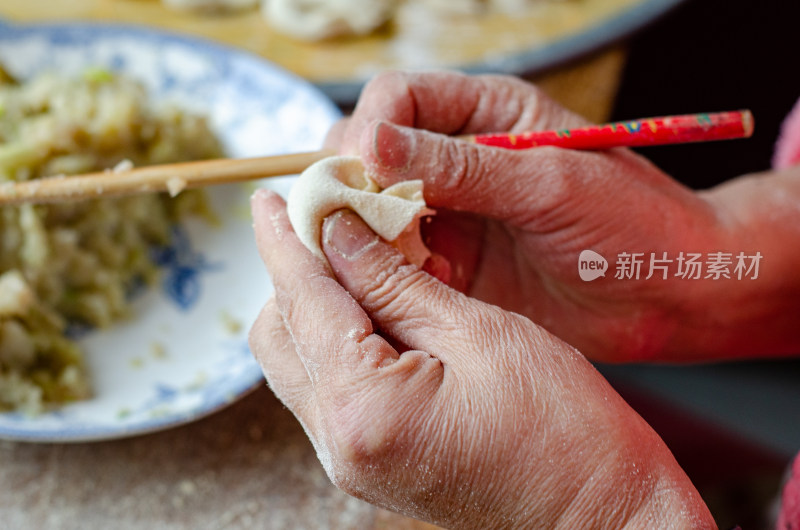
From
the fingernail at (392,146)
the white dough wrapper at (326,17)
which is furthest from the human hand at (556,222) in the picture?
the white dough wrapper at (326,17)

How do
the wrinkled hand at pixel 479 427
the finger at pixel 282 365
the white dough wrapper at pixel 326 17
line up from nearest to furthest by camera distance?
the wrinkled hand at pixel 479 427
the finger at pixel 282 365
the white dough wrapper at pixel 326 17

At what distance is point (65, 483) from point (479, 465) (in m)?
0.65

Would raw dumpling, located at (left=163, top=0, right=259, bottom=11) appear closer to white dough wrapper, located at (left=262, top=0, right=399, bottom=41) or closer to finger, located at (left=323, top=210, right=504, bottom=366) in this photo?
white dough wrapper, located at (left=262, top=0, right=399, bottom=41)

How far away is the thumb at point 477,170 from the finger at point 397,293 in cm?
8

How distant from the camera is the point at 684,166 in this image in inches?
97.8

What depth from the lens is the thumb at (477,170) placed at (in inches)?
28.5

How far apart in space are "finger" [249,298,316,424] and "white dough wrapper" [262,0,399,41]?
1.24 m

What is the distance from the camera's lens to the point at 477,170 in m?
0.76

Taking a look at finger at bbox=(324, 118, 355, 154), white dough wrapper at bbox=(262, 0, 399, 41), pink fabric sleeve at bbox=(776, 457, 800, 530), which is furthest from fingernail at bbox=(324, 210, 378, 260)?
white dough wrapper at bbox=(262, 0, 399, 41)

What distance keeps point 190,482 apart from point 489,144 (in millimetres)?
608

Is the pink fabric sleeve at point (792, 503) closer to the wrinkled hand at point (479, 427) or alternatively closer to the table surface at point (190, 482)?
the wrinkled hand at point (479, 427)

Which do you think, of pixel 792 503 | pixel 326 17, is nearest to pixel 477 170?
pixel 792 503

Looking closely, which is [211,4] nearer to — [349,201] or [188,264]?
[188,264]

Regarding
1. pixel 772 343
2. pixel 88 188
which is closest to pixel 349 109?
pixel 88 188
